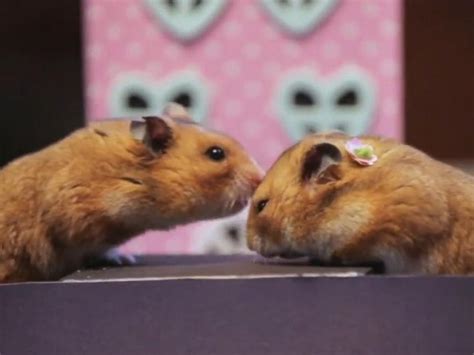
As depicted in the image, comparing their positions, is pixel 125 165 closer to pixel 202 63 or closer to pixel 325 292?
pixel 325 292

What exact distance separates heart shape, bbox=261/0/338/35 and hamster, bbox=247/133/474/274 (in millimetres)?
459

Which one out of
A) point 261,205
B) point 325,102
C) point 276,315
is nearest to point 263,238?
point 261,205

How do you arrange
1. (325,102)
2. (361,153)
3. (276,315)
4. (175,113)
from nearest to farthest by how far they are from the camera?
(276,315) → (361,153) → (175,113) → (325,102)

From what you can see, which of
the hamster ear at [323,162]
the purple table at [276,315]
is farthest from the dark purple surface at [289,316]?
the hamster ear at [323,162]

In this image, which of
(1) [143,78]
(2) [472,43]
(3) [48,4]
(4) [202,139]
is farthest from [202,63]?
(4) [202,139]

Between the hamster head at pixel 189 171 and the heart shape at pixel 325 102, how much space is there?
365 mm

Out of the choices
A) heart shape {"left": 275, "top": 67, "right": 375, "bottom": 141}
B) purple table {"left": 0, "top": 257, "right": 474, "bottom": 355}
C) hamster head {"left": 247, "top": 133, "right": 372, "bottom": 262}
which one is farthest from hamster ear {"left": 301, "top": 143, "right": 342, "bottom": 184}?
heart shape {"left": 275, "top": 67, "right": 375, "bottom": 141}

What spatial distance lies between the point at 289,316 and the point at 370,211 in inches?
4.6

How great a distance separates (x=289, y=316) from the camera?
0.63 m

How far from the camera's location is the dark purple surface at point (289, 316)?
63 centimetres

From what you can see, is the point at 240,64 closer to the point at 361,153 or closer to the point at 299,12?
the point at 299,12

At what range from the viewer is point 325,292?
2.06 feet

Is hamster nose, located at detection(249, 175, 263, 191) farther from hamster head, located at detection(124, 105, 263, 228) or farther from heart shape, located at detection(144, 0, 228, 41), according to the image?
heart shape, located at detection(144, 0, 228, 41)

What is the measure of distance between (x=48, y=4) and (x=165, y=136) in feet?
1.55
